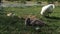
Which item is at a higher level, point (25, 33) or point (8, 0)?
point (25, 33)

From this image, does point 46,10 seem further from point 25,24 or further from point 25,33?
point 25,33

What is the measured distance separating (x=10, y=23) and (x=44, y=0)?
1413 centimetres

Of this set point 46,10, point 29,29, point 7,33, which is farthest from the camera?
point 46,10

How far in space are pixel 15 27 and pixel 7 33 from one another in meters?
0.94

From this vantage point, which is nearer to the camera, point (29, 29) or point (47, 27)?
point (29, 29)

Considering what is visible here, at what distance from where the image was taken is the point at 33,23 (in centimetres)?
888

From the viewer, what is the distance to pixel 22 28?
→ 8578 mm

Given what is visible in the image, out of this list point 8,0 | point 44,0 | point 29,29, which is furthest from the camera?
point 8,0

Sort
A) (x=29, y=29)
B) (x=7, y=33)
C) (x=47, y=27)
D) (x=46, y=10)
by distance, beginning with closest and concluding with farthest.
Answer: (x=7, y=33)
(x=29, y=29)
(x=47, y=27)
(x=46, y=10)

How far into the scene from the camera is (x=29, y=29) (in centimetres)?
840

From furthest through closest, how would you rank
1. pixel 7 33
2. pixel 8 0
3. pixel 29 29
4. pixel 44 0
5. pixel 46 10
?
1. pixel 8 0
2. pixel 44 0
3. pixel 46 10
4. pixel 29 29
5. pixel 7 33

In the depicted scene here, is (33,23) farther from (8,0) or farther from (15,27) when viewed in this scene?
(8,0)

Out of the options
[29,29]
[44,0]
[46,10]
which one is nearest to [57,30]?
[29,29]

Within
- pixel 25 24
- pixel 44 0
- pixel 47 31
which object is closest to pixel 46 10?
pixel 25 24
